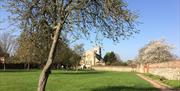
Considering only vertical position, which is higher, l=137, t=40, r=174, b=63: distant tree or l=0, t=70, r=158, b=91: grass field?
l=137, t=40, r=174, b=63: distant tree

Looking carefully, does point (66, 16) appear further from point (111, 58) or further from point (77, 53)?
point (111, 58)

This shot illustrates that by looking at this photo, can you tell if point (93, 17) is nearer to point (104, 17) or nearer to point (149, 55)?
point (104, 17)

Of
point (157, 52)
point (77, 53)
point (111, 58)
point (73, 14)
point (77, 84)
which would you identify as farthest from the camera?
point (111, 58)

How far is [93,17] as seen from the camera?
65.4 feet

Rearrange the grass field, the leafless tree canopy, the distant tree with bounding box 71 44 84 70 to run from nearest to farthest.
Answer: the leafless tree canopy
the grass field
the distant tree with bounding box 71 44 84 70

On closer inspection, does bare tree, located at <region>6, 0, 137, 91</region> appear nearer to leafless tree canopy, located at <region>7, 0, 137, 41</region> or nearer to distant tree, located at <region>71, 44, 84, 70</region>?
leafless tree canopy, located at <region>7, 0, 137, 41</region>

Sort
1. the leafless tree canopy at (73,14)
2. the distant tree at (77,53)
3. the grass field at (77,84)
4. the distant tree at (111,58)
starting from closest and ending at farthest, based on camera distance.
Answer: the leafless tree canopy at (73,14) → the grass field at (77,84) → the distant tree at (77,53) → the distant tree at (111,58)

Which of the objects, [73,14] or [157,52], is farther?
[157,52]

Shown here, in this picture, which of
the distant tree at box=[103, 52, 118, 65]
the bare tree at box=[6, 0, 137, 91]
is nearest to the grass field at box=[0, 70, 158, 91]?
the bare tree at box=[6, 0, 137, 91]

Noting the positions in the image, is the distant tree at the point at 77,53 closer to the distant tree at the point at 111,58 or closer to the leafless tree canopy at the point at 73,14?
the distant tree at the point at 111,58

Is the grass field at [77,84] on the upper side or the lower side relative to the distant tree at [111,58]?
lower

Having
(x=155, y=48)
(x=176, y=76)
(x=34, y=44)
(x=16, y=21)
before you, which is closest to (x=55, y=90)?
(x=34, y=44)

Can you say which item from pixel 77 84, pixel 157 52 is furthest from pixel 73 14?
pixel 157 52

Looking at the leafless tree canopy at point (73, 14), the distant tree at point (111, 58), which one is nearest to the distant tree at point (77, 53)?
the distant tree at point (111, 58)
